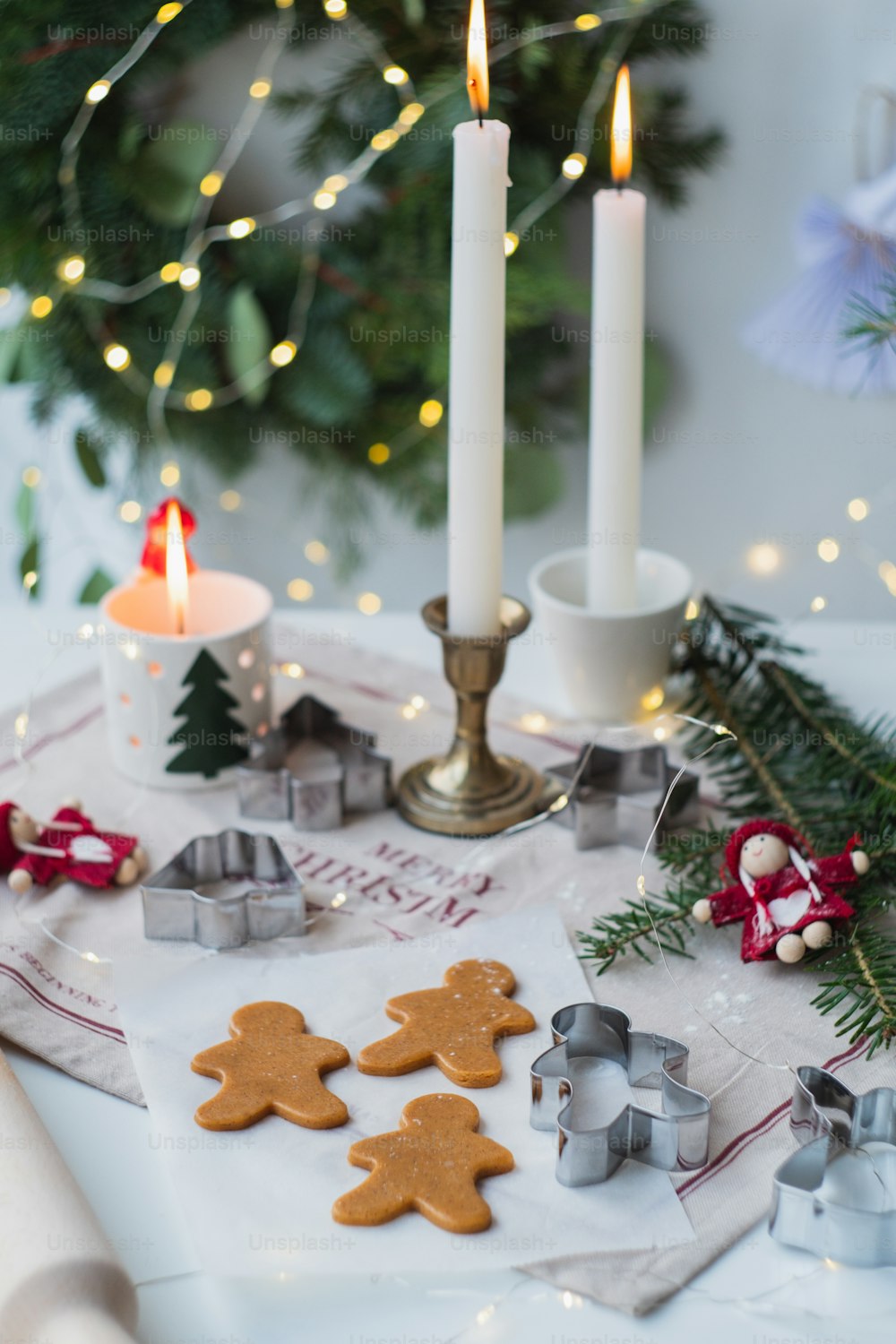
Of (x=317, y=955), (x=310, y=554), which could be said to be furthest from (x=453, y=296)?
(x=310, y=554)

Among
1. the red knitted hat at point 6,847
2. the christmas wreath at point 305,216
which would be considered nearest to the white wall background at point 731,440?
the christmas wreath at point 305,216

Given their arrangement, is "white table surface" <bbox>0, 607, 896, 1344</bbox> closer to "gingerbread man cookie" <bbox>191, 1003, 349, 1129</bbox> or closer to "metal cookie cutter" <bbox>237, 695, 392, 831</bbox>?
"gingerbread man cookie" <bbox>191, 1003, 349, 1129</bbox>

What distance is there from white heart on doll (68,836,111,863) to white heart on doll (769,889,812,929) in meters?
0.36

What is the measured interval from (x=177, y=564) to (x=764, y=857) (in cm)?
39

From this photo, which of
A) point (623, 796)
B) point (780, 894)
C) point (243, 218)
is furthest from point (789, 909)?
point (243, 218)

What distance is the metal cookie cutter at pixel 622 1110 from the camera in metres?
0.55

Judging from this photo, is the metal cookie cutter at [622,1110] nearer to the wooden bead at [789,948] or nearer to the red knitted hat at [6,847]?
the wooden bead at [789,948]

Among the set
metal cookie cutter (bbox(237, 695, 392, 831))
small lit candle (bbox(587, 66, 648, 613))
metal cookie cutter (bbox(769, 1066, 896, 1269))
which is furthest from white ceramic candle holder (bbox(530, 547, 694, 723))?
metal cookie cutter (bbox(769, 1066, 896, 1269))

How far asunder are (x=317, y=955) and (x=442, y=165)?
0.73 meters

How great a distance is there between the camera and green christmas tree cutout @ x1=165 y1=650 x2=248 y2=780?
0.83m

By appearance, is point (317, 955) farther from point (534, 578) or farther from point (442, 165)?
point (442, 165)

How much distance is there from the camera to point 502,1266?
521 mm

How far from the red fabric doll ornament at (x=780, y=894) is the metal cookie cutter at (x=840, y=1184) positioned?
0.10 metres

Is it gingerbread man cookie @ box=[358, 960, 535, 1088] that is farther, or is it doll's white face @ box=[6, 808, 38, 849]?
doll's white face @ box=[6, 808, 38, 849]
